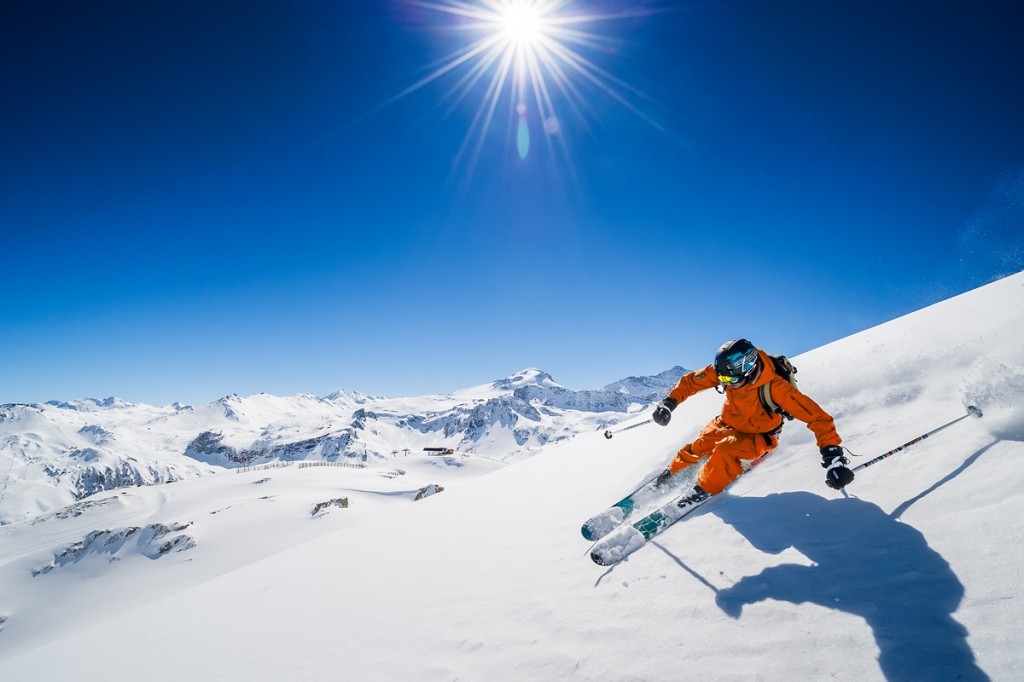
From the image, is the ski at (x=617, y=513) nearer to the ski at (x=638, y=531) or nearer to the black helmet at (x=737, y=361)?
the ski at (x=638, y=531)

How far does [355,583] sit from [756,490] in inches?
262

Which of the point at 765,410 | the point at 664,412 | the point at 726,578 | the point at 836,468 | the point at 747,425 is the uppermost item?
the point at 664,412

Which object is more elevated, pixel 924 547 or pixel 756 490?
pixel 756 490

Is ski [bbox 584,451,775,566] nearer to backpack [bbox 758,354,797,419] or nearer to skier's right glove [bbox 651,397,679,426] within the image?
skier's right glove [bbox 651,397,679,426]

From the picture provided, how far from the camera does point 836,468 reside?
14.6 feet

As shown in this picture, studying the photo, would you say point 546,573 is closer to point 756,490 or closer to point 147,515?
point 756,490

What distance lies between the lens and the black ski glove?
4.32 meters

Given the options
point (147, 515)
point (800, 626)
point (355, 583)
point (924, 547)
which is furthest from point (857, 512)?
point (147, 515)

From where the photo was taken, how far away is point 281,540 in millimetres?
26109

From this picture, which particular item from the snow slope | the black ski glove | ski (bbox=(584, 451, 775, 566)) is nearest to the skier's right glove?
ski (bbox=(584, 451, 775, 566))

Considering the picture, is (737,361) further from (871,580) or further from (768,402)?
(871,580)

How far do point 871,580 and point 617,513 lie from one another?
293cm

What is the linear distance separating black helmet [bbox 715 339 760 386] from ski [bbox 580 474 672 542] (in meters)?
2.02

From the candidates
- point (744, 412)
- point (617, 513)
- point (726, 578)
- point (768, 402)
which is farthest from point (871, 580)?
point (617, 513)
